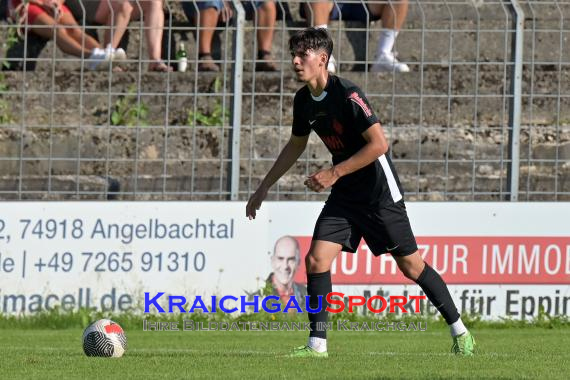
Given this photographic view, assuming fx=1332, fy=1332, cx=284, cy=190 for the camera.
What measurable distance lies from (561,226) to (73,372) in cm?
605

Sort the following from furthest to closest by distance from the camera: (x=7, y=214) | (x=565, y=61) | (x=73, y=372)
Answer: (x=565, y=61) < (x=7, y=214) < (x=73, y=372)

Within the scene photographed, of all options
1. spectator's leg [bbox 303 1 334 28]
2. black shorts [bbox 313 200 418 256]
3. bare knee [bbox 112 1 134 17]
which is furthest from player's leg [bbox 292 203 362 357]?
bare knee [bbox 112 1 134 17]

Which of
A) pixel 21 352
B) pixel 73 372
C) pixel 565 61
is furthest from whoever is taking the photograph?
pixel 565 61

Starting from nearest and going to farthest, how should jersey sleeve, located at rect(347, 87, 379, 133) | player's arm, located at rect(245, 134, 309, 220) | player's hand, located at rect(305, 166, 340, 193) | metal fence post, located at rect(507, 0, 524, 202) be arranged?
player's hand, located at rect(305, 166, 340, 193) < jersey sleeve, located at rect(347, 87, 379, 133) < player's arm, located at rect(245, 134, 309, 220) < metal fence post, located at rect(507, 0, 524, 202)

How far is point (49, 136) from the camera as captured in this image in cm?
1227

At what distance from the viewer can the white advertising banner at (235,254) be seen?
38.7 feet

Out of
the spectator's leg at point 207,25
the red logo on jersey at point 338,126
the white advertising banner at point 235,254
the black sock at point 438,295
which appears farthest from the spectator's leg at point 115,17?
the black sock at point 438,295

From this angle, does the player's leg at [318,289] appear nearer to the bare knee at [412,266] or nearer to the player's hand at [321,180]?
the bare knee at [412,266]

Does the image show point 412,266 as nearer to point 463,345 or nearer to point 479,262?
point 463,345

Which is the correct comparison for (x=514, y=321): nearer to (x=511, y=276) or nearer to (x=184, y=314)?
(x=511, y=276)

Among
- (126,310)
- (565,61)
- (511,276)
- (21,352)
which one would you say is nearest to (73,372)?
(21,352)

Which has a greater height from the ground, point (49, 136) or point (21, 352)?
point (49, 136)

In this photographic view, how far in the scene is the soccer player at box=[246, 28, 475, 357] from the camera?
8.35 meters

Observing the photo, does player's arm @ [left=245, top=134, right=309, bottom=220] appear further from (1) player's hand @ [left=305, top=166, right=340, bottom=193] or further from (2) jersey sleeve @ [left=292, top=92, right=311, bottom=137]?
(1) player's hand @ [left=305, top=166, right=340, bottom=193]
